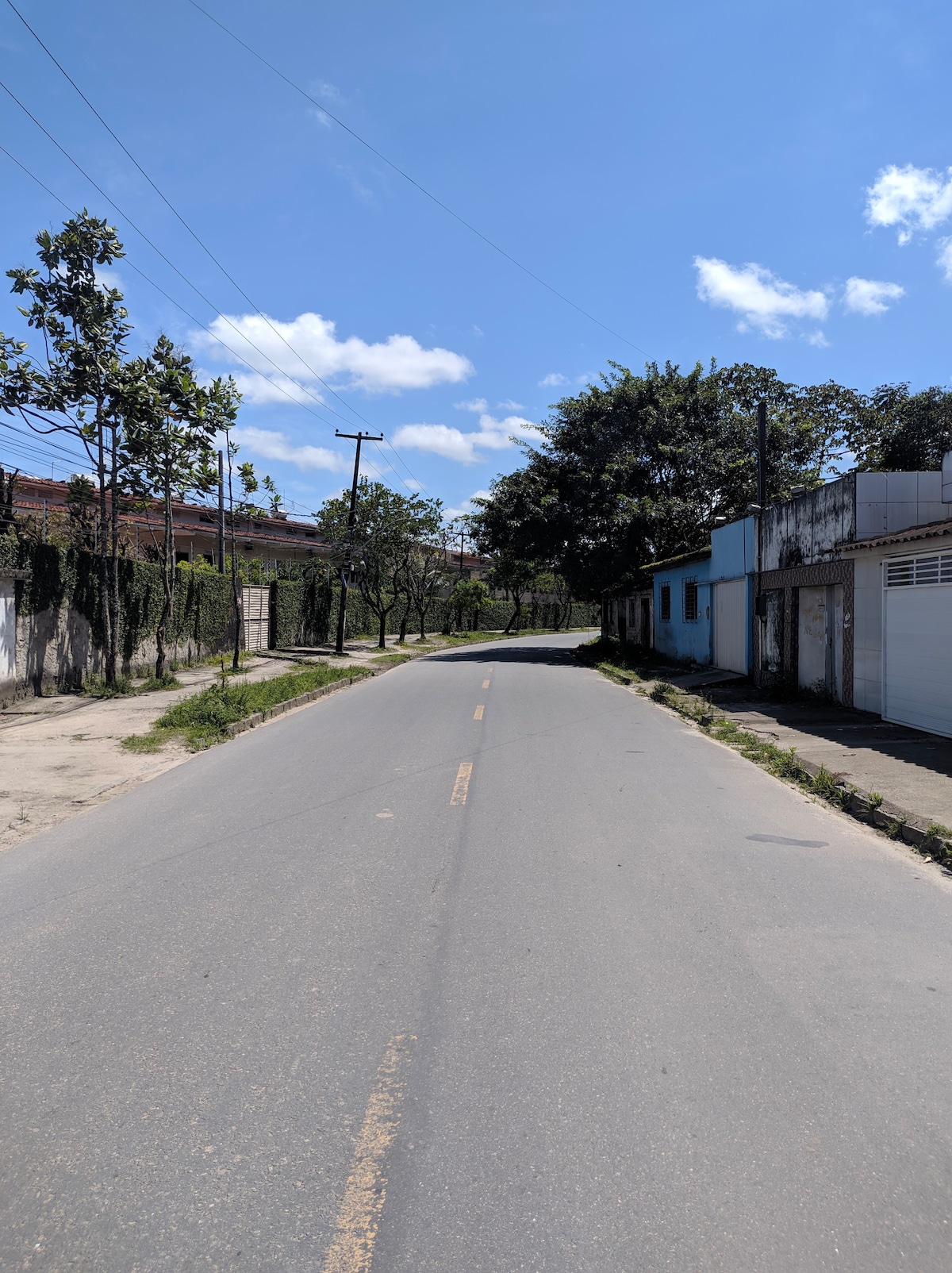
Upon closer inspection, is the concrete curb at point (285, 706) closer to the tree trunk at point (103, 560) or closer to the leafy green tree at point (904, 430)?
the tree trunk at point (103, 560)

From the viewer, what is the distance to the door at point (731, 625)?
68.0 ft

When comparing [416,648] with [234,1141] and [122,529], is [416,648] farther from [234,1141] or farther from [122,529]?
[234,1141]

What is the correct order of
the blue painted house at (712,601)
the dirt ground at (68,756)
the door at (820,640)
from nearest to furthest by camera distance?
the dirt ground at (68,756) < the door at (820,640) < the blue painted house at (712,601)

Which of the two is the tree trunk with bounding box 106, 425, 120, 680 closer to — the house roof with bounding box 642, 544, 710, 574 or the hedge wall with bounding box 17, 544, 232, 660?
the hedge wall with bounding box 17, 544, 232, 660

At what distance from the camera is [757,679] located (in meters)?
18.9

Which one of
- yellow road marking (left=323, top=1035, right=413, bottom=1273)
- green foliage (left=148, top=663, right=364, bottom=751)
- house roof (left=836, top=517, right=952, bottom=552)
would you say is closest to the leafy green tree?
house roof (left=836, top=517, right=952, bottom=552)

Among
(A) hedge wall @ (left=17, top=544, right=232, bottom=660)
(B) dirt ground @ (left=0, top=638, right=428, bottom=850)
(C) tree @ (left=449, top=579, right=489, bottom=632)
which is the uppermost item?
(C) tree @ (left=449, top=579, right=489, bottom=632)

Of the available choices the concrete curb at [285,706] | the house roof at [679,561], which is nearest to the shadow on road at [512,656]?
the house roof at [679,561]

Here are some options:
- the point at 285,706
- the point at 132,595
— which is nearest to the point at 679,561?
the point at 285,706

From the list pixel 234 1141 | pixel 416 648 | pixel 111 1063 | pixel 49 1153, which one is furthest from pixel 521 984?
pixel 416 648

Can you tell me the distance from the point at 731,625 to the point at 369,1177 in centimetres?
2047

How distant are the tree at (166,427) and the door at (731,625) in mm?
12988

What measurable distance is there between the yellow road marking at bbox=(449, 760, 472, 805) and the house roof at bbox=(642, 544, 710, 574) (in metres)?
16.1

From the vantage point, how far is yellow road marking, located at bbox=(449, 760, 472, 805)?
778cm
